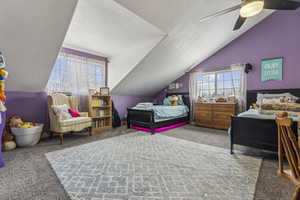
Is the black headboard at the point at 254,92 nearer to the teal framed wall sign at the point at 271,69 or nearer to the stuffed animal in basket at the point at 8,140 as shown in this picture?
the teal framed wall sign at the point at 271,69

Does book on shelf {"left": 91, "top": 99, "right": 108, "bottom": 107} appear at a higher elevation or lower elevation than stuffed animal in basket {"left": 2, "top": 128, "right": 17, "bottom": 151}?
higher

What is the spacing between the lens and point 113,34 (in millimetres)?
3000

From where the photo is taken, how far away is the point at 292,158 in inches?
31.9

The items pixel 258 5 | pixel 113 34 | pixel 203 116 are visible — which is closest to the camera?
pixel 258 5

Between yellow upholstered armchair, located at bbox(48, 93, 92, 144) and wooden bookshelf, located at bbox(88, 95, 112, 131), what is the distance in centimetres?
40

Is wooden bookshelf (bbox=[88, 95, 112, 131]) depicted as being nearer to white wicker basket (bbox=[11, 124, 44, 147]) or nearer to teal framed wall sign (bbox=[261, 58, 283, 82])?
white wicker basket (bbox=[11, 124, 44, 147])

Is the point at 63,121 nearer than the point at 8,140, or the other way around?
the point at 8,140

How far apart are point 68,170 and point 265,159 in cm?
285

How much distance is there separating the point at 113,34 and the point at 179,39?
1.61 metres

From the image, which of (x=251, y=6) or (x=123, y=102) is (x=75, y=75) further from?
(x=251, y=6)

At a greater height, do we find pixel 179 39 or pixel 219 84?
pixel 179 39

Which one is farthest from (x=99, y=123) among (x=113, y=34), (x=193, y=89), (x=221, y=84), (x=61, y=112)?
(x=221, y=84)

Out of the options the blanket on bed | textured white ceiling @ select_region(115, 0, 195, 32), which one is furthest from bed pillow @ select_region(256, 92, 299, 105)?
textured white ceiling @ select_region(115, 0, 195, 32)

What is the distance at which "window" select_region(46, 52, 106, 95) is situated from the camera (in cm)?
340
